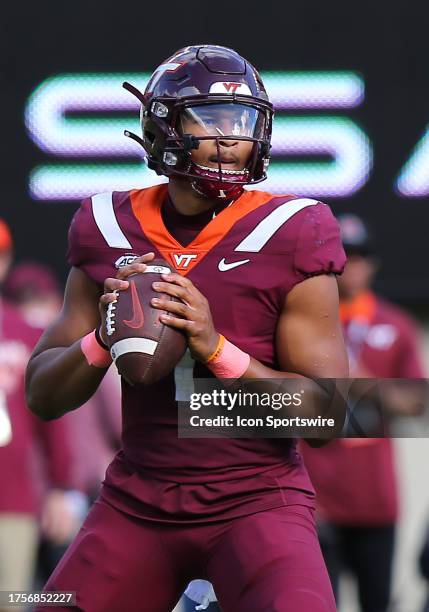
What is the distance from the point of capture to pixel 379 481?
6.48 meters

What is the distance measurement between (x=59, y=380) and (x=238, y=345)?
0.48 meters

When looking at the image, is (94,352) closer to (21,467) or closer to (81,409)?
(21,467)

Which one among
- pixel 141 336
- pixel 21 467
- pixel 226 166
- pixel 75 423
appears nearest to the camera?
pixel 141 336

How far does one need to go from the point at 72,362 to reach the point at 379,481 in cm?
325

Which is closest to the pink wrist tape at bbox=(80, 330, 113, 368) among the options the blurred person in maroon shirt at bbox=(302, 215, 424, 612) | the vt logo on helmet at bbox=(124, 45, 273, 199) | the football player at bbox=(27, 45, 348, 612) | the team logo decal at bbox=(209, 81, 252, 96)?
the football player at bbox=(27, 45, 348, 612)

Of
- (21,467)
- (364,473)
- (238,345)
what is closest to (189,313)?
(238,345)

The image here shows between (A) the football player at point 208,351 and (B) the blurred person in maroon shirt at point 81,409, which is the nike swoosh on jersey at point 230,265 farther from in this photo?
(B) the blurred person in maroon shirt at point 81,409

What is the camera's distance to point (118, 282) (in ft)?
11.0

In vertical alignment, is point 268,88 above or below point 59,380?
below

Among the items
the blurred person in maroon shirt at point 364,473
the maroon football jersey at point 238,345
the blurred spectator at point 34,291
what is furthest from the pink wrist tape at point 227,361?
the blurred spectator at point 34,291

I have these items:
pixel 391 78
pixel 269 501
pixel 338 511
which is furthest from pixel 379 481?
pixel 269 501

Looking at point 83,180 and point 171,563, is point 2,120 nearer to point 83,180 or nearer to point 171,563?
point 83,180

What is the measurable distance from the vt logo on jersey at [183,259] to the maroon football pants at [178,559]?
64 centimetres

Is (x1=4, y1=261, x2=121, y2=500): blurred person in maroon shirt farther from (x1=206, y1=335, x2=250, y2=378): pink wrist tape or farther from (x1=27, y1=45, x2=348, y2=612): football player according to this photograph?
(x1=206, y1=335, x2=250, y2=378): pink wrist tape
